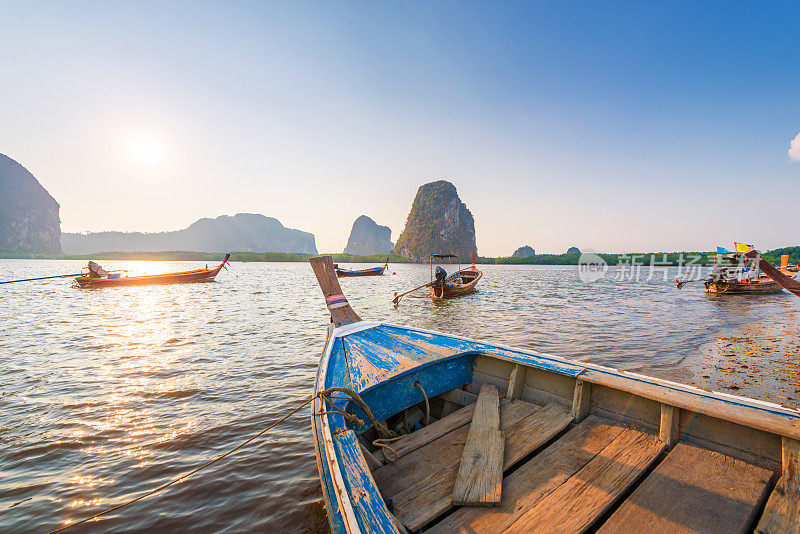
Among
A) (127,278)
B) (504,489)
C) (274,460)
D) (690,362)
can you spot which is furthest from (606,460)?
→ (127,278)

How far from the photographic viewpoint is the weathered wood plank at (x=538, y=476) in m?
2.04

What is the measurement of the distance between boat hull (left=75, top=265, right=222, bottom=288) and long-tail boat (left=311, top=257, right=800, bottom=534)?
33.0 meters

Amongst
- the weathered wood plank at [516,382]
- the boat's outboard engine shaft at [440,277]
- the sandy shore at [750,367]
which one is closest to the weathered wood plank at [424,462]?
the weathered wood plank at [516,382]

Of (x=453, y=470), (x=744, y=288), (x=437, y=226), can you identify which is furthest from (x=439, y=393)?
(x=437, y=226)

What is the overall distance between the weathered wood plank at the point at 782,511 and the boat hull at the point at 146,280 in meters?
35.5

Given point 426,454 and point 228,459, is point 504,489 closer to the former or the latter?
point 426,454

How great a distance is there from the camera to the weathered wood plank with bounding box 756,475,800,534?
6.13 ft

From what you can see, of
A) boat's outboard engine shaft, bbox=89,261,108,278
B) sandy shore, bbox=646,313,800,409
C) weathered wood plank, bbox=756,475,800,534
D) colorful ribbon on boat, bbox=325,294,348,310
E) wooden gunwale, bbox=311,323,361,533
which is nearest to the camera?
wooden gunwale, bbox=311,323,361,533

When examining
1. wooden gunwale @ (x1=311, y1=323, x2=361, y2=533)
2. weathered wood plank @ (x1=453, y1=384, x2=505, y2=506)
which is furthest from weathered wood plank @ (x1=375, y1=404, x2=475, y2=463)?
wooden gunwale @ (x1=311, y1=323, x2=361, y2=533)

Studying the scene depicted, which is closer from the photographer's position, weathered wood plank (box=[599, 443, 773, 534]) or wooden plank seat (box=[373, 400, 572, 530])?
weathered wood plank (box=[599, 443, 773, 534])

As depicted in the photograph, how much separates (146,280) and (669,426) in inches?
1423

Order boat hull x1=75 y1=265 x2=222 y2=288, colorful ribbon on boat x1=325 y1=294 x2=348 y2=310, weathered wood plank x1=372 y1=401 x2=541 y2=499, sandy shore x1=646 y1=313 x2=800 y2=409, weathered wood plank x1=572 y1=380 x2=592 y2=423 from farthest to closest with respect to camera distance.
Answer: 1. boat hull x1=75 y1=265 x2=222 y2=288
2. colorful ribbon on boat x1=325 y1=294 x2=348 y2=310
3. sandy shore x1=646 y1=313 x2=800 y2=409
4. weathered wood plank x1=572 y1=380 x2=592 y2=423
5. weathered wood plank x1=372 y1=401 x2=541 y2=499

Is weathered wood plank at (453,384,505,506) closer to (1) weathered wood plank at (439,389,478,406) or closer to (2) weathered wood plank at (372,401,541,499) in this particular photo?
(2) weathered wood plank at (372,401,541,499)

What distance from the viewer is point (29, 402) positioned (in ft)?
19.2
